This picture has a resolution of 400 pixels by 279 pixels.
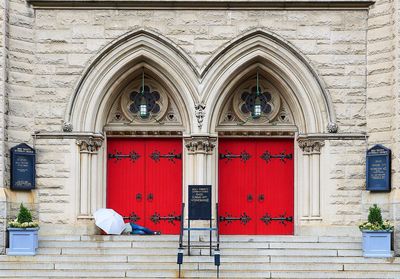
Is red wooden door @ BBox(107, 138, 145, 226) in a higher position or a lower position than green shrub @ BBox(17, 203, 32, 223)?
higher

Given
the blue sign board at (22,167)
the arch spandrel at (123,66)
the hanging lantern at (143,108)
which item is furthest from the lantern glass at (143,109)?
the blue sign board at (22,167)

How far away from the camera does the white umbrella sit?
1986 centimetres

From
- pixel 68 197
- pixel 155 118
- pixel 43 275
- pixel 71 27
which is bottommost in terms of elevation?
pixel 43 275

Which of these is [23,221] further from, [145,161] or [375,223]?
[375,223]

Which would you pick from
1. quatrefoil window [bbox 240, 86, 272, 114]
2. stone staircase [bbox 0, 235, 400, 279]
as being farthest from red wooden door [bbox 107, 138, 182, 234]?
quatrefoil window [bbox 240, 86, 272, 114]

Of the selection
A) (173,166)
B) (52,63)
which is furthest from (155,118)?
(52,63)

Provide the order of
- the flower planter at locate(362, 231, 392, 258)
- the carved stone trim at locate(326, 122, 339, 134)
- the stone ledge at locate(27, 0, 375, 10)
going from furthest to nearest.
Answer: the stone ledge at locate(27, 0, 375, 10)
the carved stone trim at locate(326, 122, 339, 134)
the flower planter at locate(362, 231, 392, 258)

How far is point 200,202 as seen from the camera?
749 inches

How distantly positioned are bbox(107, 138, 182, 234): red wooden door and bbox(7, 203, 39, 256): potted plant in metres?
2.55

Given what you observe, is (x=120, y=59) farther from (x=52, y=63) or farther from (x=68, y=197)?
(x=68, y=197)

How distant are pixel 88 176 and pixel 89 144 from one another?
663 millimetres

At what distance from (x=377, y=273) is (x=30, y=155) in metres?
7.18

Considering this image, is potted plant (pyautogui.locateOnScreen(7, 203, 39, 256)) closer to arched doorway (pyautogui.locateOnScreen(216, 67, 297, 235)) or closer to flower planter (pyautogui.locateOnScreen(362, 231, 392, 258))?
arched doorway (pyautogui.locateOnScreen(216, 67, 297, 235))

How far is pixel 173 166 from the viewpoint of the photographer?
2109cm
